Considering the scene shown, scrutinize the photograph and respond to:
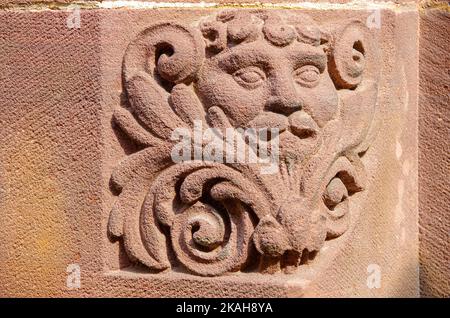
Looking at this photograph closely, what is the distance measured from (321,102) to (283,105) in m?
0.10

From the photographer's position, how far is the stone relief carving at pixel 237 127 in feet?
5.30

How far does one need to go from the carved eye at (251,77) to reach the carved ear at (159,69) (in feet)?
0.34

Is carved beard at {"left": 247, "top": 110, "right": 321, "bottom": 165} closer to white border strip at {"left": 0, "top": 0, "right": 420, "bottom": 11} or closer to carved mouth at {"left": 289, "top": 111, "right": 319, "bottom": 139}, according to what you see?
carved mouth at {"left": 289, "top": 111, "right": 319, "bottom": 139}

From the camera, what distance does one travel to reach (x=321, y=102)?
1662 millimetres

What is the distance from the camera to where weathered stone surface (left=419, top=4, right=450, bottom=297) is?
1.88 metres

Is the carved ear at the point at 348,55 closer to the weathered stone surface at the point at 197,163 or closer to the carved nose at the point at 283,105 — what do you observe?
the weathered stone surface at the point at 197,163

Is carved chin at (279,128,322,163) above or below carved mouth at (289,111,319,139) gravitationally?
below

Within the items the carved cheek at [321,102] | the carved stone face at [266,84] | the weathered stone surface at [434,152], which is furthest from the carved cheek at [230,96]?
the weathered stone surface at [434,152]

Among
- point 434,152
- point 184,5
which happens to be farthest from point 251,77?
point 434,152

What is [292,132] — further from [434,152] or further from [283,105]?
[434,152]

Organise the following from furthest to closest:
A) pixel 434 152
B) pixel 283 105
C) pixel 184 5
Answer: pixel 434 152 < pixel 184 5 < pixel 283 105

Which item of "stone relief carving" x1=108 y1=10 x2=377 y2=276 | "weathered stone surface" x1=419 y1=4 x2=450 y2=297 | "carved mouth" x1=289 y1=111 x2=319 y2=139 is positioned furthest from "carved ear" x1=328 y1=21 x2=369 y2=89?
"weathered stone surface" x1=419 y1=4 x2=450 y2=297

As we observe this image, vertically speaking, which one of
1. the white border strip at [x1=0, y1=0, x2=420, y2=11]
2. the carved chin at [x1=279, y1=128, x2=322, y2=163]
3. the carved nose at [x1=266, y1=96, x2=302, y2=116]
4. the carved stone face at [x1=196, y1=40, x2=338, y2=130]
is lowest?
the carved chin at [x1=279, y1=128, x2=322, y2=163]
